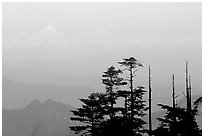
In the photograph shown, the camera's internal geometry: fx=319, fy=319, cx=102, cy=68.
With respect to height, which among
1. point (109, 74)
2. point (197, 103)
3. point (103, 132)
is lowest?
point (103, 132)

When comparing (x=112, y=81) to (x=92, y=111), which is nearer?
(x=92, y=111)

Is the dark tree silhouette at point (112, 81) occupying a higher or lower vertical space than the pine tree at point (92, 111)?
higher

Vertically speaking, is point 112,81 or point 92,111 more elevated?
point 112,81

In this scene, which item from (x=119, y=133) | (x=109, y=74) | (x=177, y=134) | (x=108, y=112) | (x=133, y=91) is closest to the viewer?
(x=177, y=134)

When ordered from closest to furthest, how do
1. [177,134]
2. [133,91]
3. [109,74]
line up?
[177,134]
[133,91]
[109,74]

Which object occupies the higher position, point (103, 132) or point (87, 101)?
point (87, 101)

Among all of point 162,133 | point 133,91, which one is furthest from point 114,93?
point 162,133

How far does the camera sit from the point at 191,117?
1752 centimetres

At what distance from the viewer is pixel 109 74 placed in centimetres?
3086

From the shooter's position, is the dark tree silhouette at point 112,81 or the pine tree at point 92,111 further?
the dark tree silhouette at point 112,81

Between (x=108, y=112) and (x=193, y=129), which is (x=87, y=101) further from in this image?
(x=193, y=129)

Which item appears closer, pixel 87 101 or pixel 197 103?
pixel 197 103

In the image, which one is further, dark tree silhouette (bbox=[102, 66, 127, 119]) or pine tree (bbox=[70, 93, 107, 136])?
dark tree silhouette (bbox=[102, 66, 127, 119])

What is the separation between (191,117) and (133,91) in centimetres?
1123
